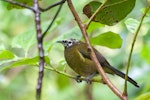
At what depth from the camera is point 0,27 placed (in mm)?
4809

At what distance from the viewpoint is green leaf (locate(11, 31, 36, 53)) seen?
7.01 feet

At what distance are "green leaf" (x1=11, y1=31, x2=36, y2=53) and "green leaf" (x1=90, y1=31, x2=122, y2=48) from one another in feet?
1.12

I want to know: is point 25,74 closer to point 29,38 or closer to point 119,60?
point 119,60

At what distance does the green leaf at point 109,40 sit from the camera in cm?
182

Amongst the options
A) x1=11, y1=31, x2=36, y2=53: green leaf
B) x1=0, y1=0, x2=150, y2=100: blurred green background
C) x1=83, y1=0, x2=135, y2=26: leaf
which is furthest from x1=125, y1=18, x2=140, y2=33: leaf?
x1=11, y1=31, x2=36, y2=53: green leaf

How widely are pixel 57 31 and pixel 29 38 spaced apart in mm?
2781

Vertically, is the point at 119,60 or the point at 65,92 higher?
the point at 119,60

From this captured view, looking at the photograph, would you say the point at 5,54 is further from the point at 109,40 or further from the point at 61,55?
the point at 61,55

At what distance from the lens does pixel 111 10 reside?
1.69 meters

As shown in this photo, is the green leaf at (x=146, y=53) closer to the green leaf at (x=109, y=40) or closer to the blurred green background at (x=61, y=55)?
the blurred green background at (x=61, y=55)

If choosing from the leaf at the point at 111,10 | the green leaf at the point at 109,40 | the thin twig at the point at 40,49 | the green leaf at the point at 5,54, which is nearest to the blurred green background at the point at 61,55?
the green leaf at the point at 5,54

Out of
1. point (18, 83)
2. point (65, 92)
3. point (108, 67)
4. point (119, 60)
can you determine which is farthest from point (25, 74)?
point (108, 67)

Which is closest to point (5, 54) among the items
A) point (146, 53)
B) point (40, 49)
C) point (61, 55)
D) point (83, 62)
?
point (40, 49)

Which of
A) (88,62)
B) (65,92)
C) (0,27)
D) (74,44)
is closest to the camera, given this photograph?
(88,62)
